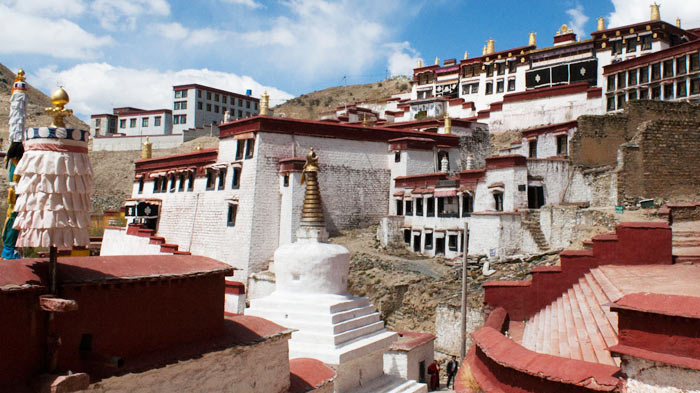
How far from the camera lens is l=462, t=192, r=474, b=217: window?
23953mm

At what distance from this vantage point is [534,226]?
21.3 meters

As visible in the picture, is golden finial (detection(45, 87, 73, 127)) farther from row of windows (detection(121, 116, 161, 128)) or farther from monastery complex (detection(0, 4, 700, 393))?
row of windows (detection(121, 116, 161, 128))

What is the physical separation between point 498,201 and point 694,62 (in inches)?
658

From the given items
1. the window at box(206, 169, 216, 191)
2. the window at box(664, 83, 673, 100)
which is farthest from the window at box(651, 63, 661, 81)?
the window at box(206, 169, 216, 191)

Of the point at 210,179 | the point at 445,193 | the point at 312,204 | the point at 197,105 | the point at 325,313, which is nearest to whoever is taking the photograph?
the point at 325,313

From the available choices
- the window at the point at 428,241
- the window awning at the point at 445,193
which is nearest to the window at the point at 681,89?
the window awning at the point at 445,193

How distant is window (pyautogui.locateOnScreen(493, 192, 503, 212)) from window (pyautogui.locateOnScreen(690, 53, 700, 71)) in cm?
1630

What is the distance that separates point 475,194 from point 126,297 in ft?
63.5

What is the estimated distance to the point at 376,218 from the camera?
1125 inches

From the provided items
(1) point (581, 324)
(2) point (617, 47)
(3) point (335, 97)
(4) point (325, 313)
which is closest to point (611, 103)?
(2) point (617, 47)

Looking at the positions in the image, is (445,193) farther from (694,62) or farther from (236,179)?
(694,62)

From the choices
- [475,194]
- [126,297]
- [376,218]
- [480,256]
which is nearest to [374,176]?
[376,218]

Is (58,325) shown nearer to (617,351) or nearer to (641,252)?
(617,351)

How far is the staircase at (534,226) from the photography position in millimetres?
20781
